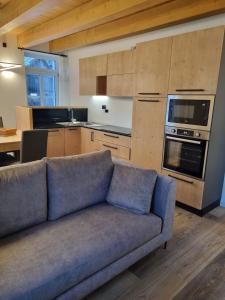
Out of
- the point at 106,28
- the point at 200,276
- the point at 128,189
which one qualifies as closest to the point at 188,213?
the point at 200,276

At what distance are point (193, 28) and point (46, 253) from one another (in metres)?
3.34

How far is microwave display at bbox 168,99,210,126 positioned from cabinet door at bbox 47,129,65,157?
93.6 inches

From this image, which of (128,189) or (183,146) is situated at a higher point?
(183,146)

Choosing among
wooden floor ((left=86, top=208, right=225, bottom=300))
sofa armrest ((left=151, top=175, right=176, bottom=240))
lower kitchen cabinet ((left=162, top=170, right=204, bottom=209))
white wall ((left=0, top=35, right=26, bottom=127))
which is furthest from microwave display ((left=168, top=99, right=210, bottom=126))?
white wall ((left=0, top=35, right=26, bottom=127))

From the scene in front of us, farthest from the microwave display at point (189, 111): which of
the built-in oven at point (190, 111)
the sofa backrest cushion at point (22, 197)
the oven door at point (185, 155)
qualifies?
the sofa backrest cushion at point (22, 197)

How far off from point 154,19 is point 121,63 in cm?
89

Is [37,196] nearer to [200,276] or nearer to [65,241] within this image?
[65,241]

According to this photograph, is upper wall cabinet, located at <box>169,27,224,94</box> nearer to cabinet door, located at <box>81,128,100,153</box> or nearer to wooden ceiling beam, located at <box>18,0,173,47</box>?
wooden ceiling beam, located at <box>18,0,173,47</box>

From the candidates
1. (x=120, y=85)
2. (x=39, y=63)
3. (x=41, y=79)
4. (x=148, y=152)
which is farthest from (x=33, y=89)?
(x=148, y=152)

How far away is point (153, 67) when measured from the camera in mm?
3012

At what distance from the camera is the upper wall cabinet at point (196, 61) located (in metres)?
2.41

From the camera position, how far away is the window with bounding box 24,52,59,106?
5.29 m

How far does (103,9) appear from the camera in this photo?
2703 mm

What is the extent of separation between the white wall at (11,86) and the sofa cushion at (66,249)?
3.93 metres
